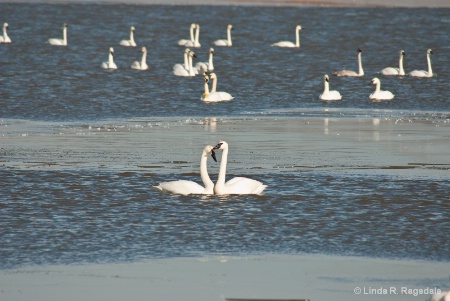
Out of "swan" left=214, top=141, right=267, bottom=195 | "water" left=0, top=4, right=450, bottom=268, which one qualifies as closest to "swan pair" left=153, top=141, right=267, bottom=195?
"swan" left=214, top=141, right=267, bottom=195

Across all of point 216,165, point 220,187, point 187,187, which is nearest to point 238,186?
point 220,187

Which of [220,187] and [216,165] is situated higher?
[220,187]

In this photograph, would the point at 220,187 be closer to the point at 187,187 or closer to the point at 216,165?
the point at 187,187

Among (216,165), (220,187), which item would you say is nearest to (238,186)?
(220,187)

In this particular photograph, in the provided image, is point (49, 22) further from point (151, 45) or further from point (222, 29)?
point (151, 45)

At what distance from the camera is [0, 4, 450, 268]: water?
12.1 m

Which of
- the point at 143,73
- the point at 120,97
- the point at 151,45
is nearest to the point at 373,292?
the point at 120,97

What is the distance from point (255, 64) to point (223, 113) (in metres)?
12.3

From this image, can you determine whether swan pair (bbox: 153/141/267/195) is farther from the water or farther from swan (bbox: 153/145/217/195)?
the water

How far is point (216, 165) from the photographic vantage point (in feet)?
57.7

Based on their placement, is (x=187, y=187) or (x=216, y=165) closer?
(x=187, y=187)

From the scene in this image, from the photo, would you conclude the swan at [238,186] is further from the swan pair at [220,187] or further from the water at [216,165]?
the water at [216,165]

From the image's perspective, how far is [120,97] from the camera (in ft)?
90.4

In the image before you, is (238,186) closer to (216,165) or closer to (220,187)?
(220,187)
